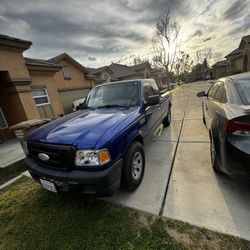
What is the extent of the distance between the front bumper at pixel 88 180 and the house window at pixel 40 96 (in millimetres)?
7812

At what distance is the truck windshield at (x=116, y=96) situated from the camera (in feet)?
11.4

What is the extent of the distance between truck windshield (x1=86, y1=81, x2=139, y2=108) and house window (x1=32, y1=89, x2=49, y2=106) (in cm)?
612

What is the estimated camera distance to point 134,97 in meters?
3.52

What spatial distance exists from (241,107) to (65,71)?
14673 millimetres

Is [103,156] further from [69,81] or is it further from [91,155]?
[69,81]

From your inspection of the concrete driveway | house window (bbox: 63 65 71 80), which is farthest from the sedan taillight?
house window (bbox: 63 65 71 80)

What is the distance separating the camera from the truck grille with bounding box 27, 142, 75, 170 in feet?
6.88

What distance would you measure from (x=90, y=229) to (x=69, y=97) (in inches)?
505

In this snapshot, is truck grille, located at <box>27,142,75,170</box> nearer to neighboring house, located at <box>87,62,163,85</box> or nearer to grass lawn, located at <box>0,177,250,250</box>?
grass lawn, located at <box>0,177,250,250</box>

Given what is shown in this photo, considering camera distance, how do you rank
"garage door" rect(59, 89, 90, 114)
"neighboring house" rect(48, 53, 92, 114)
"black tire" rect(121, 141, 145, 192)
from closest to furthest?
"black tire" rect(121, 141, 145, 192) → "garage door" rect(59, 89, 90, 114) → "neighboring house" rect(48, 53, 92, 114)

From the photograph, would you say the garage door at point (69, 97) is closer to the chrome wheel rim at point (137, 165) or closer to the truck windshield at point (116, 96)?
the truck windshield at point (116, 96)

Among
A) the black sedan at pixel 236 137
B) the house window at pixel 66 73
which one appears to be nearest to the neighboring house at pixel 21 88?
the house window at pixel 66 73

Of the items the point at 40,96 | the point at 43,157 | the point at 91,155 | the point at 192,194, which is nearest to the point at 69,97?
the point at 40,96

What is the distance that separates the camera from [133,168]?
275 centimetres
